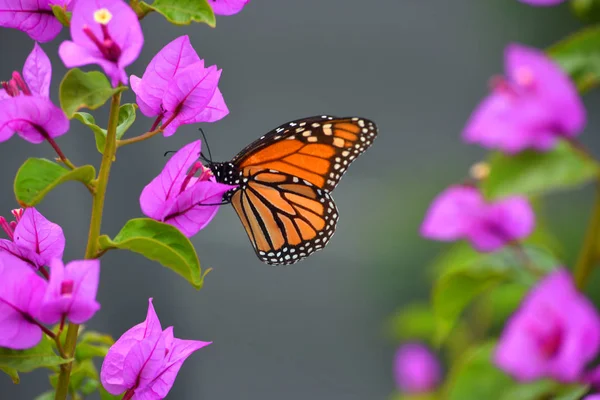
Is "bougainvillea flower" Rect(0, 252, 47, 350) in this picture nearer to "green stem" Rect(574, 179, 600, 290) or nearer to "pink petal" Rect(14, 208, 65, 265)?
"pink petal" Rect(14, 208, 65, 265)

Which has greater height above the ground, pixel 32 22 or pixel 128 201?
pixel 32 22

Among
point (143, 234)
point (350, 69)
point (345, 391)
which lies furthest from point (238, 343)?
point (143, 234)

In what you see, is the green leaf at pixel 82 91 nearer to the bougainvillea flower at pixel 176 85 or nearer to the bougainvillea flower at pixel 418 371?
the bougainvillea flower at pixel 176 85

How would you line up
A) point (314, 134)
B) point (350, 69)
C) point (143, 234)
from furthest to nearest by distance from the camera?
point (350, 69) → point (314, 134) → point (143, 234)

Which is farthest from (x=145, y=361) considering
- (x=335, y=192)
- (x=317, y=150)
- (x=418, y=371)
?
(x=335, y=192)

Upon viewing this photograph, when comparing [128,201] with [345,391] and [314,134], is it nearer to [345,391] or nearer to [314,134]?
[345,391]

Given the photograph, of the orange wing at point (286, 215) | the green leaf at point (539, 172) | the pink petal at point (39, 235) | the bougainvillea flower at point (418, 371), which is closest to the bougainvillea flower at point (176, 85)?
the pink petal at point (39, 235)

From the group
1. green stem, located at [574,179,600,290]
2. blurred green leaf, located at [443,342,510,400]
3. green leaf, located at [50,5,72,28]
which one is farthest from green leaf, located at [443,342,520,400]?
green leaf, located at [50,5,72,28]
